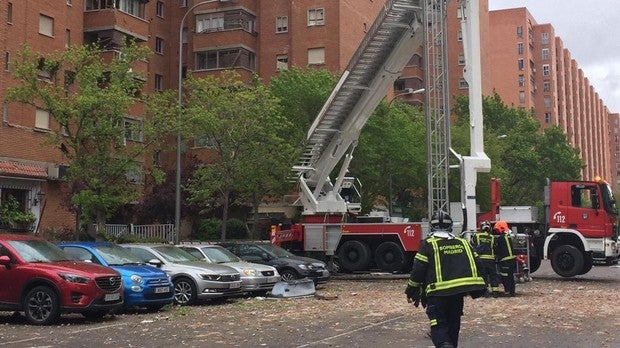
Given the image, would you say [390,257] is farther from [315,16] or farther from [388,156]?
[315,16]

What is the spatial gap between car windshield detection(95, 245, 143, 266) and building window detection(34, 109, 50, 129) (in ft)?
64.3

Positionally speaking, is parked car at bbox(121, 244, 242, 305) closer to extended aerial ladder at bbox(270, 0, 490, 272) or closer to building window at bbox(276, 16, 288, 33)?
extended aerial ladder at bbox(270, 0, 490, 272)

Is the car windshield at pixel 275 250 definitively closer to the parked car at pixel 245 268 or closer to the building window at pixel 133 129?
the parked car at pixel 245 268

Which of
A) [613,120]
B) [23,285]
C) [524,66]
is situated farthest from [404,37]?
[613,120]

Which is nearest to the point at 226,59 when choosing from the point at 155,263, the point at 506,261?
the point at 155,263

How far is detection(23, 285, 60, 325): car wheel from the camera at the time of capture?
492 inches

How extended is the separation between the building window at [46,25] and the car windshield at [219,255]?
67.6ft

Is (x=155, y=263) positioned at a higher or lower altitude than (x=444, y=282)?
lower

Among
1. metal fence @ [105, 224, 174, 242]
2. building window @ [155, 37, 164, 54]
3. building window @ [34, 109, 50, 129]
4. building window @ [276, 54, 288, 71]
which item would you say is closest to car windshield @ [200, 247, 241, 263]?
metal fence @ [105, 224, 174, 242]

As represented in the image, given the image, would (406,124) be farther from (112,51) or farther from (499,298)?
(499,298)

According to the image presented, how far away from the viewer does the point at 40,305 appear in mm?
12609

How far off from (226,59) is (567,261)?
1160 inches

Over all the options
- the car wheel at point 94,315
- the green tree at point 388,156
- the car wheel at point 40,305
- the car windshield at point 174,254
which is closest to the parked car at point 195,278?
the car windshield at point 174,254

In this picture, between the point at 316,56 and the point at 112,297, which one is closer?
the point at 112,297
